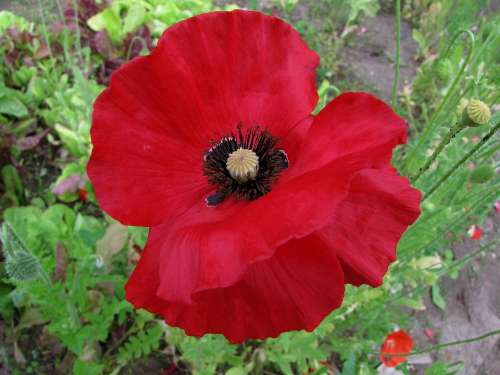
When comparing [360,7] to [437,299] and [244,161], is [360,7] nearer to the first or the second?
[437,299]

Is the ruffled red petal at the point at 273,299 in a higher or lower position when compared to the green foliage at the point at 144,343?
higher

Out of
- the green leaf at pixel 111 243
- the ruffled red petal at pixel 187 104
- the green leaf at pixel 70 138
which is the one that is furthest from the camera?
the green leaf at pixel 70 138

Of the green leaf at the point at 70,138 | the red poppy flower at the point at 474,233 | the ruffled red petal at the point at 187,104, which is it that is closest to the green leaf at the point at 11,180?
the green leaf at the point at 70,138

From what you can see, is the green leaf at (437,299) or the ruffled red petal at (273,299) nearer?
the ruffled red petal at (273,299)

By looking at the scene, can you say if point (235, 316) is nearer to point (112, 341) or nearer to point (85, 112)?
point (112, 341)

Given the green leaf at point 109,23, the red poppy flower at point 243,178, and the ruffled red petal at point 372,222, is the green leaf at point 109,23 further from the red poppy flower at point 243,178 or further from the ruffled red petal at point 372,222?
the ruffled red petal at point 372,222

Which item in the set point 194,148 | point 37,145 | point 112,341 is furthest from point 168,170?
point 37,145

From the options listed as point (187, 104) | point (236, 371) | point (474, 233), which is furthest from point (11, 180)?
point (474, 233)
